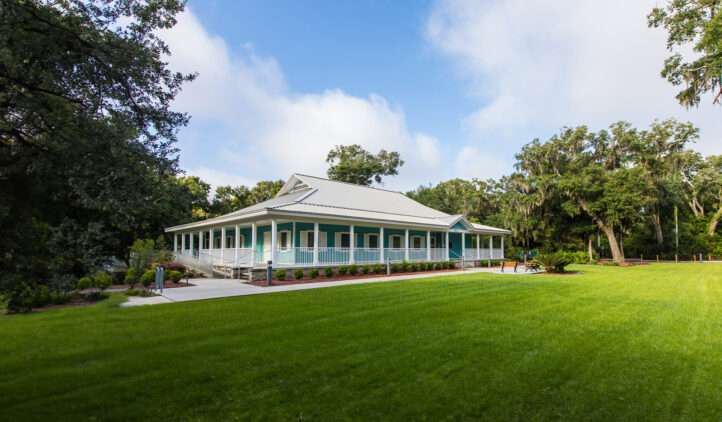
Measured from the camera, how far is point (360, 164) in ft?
125

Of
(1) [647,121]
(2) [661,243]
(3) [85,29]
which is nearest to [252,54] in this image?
(3) [85,29]

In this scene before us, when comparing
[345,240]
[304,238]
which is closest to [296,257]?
[304,238]

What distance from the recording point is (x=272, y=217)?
14875 millimetres

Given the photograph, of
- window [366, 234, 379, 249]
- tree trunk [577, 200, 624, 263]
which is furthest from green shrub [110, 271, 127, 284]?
tree trunk [577, 200, 624, 263]

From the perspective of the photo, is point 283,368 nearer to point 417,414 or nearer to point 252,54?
point 417,414

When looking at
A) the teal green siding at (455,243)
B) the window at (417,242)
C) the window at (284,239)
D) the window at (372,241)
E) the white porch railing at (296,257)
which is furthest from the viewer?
the teal green siding at (455,243)

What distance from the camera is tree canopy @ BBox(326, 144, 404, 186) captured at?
38219mm

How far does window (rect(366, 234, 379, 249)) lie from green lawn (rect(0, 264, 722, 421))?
13017mm

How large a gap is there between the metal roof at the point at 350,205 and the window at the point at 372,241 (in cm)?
140

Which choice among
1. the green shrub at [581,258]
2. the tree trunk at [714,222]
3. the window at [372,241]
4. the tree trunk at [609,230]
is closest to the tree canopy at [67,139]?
the window at [372,241]

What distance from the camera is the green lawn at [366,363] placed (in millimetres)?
3035

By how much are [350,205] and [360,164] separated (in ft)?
57.9

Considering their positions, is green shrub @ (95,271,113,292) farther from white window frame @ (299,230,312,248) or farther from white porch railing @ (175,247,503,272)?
white window frame @ (299,230,312,248)

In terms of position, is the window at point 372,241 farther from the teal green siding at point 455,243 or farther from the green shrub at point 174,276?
the green shrub at point 174,276
